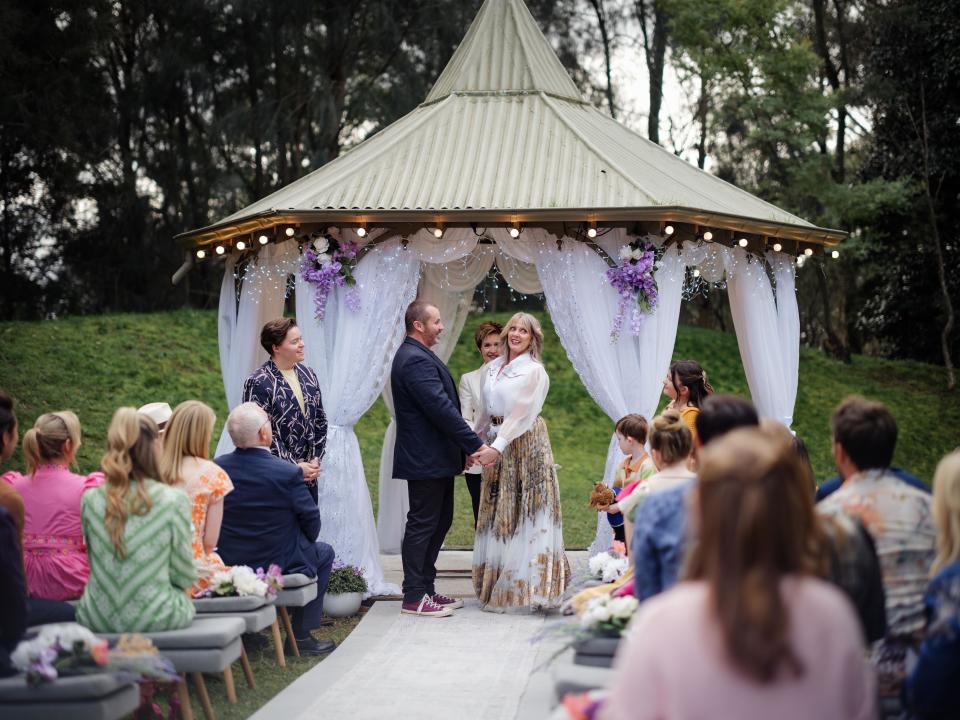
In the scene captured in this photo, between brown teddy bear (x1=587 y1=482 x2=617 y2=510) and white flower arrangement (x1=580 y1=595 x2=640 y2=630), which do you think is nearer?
white flower arrangement (x1=580 y1=595 x2=640 y2=630)

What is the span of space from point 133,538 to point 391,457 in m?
5.23

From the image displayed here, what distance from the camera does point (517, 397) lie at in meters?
7.31

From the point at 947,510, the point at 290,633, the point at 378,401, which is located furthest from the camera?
the point at 378,401

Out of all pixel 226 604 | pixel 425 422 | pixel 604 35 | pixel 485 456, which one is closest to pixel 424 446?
pixel 425 422

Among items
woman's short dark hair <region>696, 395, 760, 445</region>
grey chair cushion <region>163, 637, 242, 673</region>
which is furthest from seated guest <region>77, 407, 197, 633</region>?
woman's short dark hair <region>696, 395, 760, 445</region>

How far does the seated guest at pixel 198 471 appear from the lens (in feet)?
17.7

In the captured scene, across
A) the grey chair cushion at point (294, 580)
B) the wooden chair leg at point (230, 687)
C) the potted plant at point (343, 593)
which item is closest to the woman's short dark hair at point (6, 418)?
the wooden chair leg at point (230, 687)

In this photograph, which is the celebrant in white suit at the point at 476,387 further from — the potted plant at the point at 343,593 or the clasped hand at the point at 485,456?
the potted plant at the point at 343,593

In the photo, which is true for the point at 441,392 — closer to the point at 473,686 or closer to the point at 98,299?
the point at 473,686

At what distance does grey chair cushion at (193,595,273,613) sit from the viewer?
526 centimetres

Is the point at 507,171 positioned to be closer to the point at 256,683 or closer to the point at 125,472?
the point at 256,683

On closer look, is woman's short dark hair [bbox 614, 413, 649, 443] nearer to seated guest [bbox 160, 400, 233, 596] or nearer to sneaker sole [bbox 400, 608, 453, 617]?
sneaker sole [bbox 400, 608, 453, 617]

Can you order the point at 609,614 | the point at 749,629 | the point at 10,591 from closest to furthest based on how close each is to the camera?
the point at 749,629 → the point at 10,591 → the point at 609,614

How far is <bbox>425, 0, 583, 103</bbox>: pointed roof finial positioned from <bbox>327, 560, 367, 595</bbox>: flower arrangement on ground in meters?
4.42
